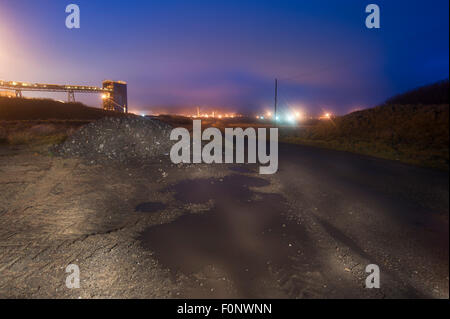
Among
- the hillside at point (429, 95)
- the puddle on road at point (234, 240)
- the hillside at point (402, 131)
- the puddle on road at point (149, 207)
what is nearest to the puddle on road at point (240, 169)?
the puddle on road at point (234, 240)

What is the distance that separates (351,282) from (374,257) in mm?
915

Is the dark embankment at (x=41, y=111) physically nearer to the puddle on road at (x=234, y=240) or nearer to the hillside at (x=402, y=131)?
the puddle on road at (x=234, y=240)

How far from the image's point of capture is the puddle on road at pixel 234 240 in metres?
3.32

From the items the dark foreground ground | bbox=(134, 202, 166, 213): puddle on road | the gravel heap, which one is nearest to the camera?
the dark foreground ground

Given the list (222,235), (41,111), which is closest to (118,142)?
(222,235)

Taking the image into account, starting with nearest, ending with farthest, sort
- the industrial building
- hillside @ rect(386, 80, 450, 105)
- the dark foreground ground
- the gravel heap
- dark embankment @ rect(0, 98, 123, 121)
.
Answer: the dark foreground ground < the gravel heap < hillside @ rect(386, 80, 450, 105) < dark embankment @ rect(0, 98, 123, 121) < the industrial building

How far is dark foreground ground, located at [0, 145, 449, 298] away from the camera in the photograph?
117 inches

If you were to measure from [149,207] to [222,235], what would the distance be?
2.32 m

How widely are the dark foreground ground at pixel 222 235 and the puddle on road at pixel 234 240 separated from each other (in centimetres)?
2

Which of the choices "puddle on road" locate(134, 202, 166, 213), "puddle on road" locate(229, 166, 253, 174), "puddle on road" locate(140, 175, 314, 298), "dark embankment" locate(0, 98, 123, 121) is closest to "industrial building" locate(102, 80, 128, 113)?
"dark embankment" locate(0, 98, 123, 121)

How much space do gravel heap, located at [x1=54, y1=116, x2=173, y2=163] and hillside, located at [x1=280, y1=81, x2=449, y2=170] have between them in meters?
12.7

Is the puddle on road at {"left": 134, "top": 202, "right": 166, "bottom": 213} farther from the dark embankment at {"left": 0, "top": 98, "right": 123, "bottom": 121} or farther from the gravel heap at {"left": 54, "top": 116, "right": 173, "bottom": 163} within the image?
the dark embankment at {"left": 0, "top": 98, "right": 123, "bottom": 121}
